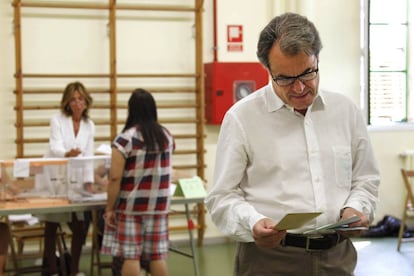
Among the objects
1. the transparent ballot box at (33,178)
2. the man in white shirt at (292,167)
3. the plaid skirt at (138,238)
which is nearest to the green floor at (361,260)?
the plaid skirt at (138,238)

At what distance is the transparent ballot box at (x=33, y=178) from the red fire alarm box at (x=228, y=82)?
239 cm

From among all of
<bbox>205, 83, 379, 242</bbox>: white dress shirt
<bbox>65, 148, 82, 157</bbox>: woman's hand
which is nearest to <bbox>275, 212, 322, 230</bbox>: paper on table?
<bbox>205, 83, 379, 242</bbox>: white dress shirt

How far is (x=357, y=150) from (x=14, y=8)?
465 cm

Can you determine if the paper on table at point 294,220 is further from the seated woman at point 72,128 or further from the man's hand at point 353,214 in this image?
the seated woman at point 72,128

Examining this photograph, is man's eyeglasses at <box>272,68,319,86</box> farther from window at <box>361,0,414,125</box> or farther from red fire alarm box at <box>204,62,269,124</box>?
window at <box>361,0,414,125</box>

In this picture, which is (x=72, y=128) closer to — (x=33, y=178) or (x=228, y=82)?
(x=33, y=178)

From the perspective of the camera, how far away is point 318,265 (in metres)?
1.96

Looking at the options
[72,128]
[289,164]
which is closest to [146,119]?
[72,128]

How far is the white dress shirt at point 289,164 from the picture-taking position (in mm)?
1920

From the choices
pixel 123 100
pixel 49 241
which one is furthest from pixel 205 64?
pixel 49 241

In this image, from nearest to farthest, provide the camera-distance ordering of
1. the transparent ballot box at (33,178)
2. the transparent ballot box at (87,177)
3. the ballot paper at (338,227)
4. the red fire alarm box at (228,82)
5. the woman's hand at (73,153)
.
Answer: the ballot paper at (338,227), the transparent ballot box at (33,178), the transparent ballot box at (87,177), the woman's hand at (73,153), the red fire alarm box at (228,82)

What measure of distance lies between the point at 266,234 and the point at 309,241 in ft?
0.66

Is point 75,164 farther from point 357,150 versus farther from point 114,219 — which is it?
point 357,150

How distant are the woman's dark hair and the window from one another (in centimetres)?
Answer: 369
